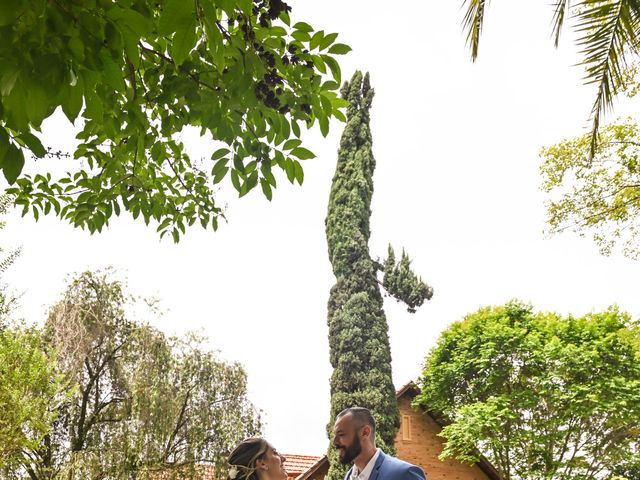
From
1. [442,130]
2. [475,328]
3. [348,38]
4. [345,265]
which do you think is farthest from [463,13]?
[475,328]

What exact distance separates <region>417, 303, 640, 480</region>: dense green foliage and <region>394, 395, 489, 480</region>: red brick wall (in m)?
0.91

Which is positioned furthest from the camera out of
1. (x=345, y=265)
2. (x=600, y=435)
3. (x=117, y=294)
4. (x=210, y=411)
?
(x=345, y=265)

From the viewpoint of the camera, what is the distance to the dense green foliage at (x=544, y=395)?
1881 centimetres

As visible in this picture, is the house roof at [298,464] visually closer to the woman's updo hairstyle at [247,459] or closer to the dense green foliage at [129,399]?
the dense green foliage at [129,399]

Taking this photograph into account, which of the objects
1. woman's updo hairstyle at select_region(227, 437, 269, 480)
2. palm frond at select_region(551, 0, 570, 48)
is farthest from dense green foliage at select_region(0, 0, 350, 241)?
palm frond at select_region(551, 0, 570, 48)

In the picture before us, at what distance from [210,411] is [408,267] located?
36.6 feet

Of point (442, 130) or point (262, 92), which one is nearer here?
point (262, 92)

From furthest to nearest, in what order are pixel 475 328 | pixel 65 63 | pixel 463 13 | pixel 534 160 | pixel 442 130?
pixel 475 328
pixel 442 130
pixel 534 160
pixel 463 13
pixel 65 63

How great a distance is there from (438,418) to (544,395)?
441 cm

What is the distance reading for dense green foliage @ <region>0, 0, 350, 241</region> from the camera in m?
1.61

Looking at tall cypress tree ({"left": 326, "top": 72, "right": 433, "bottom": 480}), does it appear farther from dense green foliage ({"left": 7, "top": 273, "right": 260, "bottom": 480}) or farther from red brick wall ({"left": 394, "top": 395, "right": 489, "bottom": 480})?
dense green foliage ({"left": 7, "top": 273, "right": 260, "bottom": 480})

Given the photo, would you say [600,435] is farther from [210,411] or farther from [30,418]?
[30,418]

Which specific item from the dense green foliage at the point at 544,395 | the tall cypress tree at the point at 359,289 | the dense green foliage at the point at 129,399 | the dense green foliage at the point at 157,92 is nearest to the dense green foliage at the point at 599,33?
the dense green foliage at the point at 157,92

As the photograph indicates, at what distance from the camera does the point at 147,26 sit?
1.72m
